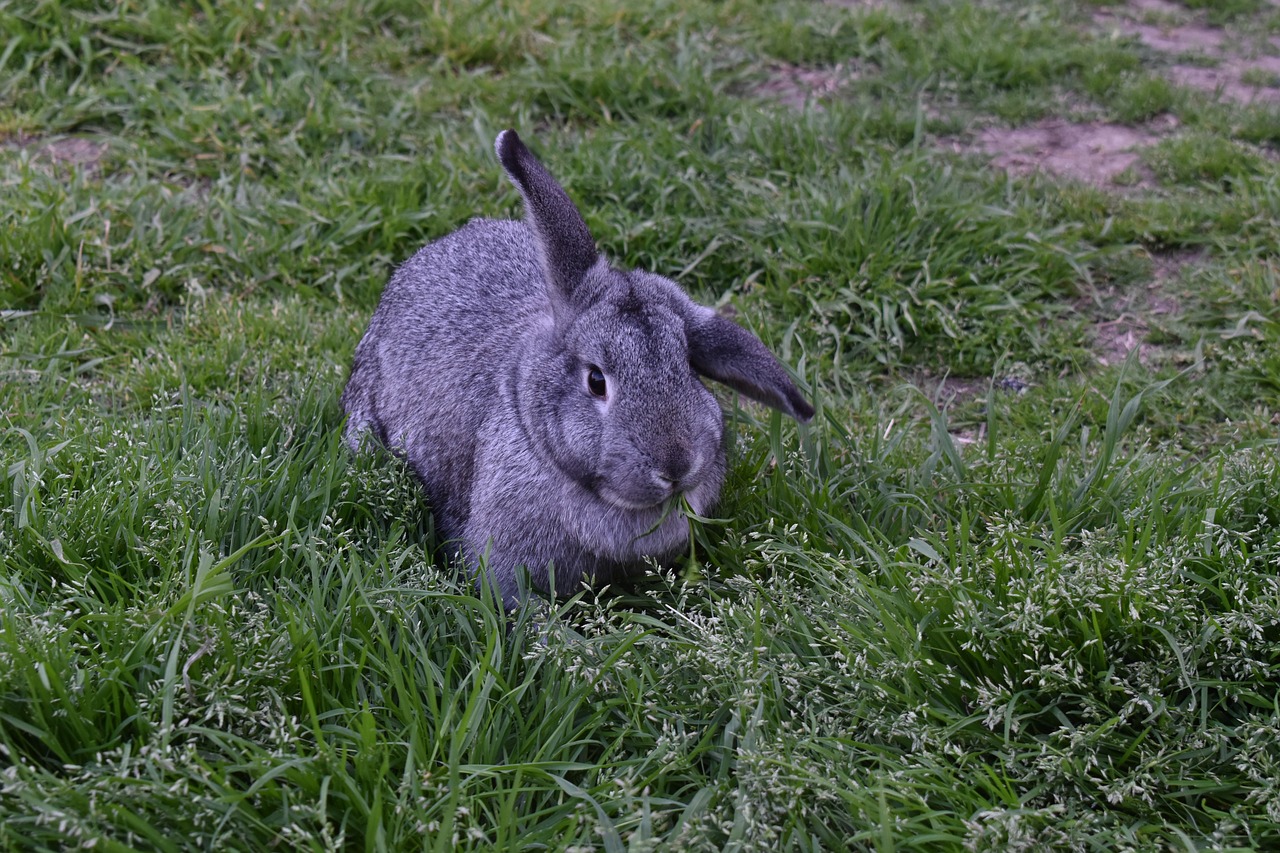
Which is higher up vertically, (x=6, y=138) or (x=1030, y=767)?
(x=6, y=138)

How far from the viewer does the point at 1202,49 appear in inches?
298

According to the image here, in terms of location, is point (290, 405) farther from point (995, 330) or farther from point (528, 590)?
point (995, 330)

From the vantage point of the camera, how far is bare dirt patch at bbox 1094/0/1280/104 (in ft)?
23.5

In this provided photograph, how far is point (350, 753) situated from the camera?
2.78 metres

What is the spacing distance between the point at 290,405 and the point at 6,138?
9.73 feet

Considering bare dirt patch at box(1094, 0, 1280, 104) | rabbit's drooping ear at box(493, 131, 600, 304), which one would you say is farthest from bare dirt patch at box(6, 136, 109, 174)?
bare dirt patch at box(1094, 0, 1280, 104)

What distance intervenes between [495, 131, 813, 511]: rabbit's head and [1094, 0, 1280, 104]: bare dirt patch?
4.87m

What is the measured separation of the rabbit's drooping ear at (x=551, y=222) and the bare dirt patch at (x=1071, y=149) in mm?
3393

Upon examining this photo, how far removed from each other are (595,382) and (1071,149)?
4.27 meters

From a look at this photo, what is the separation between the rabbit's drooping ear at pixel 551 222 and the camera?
3.68 meters

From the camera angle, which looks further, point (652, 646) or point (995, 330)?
point (995, 330)

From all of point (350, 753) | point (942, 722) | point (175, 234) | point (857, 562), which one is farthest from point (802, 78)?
point (350, 753)

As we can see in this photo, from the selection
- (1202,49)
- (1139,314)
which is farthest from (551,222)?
(1202,49)

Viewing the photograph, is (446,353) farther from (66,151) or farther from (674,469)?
(66,151)
